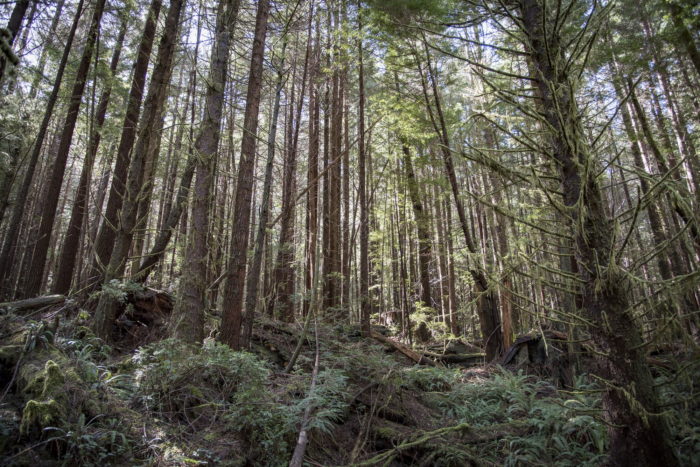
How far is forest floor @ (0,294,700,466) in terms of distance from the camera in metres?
3.12

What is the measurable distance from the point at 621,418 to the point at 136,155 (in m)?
7.84

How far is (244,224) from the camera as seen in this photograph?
6.93m

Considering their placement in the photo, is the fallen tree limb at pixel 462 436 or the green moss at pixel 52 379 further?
the fallen tree limb at pixel 462 436

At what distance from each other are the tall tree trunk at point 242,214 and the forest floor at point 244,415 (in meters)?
1.26

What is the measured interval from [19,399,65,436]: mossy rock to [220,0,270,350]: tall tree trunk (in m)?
3.47

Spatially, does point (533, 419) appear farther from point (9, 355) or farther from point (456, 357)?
point (9, 355)

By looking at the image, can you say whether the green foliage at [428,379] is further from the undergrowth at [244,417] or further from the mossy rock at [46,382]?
the mossy rock at [46,382]

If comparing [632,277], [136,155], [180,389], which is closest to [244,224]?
[136,155]

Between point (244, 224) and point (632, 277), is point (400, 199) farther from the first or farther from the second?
point (632, 277)

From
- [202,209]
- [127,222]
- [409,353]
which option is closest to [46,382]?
[202,209]

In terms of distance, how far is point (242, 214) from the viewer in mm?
6938

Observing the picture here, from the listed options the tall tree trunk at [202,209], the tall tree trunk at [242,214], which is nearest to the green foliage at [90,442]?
the tall tree trunk at [202,209]

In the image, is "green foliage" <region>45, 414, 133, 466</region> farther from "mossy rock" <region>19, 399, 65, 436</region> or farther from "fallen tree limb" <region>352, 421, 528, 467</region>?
"fallen tree limb" <region>352, 421, 528, 467</region>

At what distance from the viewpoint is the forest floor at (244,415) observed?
3.12m
